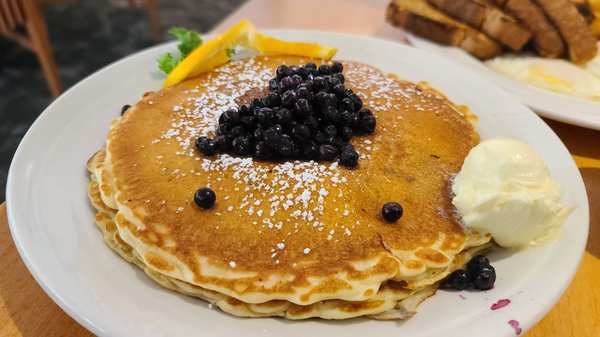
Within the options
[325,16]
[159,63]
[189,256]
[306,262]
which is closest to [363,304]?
[306,262]

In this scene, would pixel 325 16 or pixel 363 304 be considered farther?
pixel 325 16

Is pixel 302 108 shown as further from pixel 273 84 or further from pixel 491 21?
pixel 491 21

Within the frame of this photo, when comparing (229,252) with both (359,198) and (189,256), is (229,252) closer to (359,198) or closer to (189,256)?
(189,256)

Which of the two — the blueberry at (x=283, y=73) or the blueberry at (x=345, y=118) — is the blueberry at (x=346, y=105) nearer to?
the blueberry at (x=345, y=118)

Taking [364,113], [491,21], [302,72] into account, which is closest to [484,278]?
[364,113]

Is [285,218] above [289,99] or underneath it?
underneath
